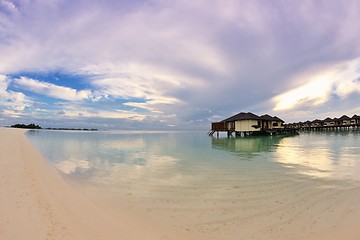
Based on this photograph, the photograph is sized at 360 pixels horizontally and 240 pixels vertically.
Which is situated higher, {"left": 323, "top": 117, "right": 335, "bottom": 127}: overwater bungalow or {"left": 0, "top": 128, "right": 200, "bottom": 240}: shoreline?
{"left": 323, "top": 117, "right": 335, "bottom": 127}: overwater bungalow

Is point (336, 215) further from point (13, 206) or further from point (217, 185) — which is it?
point (13, 206)

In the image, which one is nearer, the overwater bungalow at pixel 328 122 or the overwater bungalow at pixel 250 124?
the overwater bungalow at pixel 250 124

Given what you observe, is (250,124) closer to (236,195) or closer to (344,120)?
(236,195)

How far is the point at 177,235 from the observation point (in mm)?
4293

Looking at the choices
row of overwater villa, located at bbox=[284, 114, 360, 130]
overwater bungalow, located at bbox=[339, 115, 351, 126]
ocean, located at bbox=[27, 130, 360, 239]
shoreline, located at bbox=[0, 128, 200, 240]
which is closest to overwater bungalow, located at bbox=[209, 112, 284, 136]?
row of overwater villa, located at bbox=[284, 114, 360, 130]

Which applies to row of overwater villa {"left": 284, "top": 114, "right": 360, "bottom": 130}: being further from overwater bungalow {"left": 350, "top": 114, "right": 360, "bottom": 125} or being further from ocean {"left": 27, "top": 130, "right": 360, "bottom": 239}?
ocean {"left": 27, "top": 130, "right": 360, "bottom": 239}

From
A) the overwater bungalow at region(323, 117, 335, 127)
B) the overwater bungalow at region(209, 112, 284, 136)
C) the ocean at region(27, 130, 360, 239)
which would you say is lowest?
the ocean at region(27, 130, 360, 239)

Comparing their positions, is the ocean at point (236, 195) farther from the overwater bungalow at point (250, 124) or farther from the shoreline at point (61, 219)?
the overwater bungalow at point (250, 124)

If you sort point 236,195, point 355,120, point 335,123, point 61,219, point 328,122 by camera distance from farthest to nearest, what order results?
point 328,122
point 335,123
point 355,120
point 236,195
point 61,219

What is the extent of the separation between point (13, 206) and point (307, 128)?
8494 centimetres

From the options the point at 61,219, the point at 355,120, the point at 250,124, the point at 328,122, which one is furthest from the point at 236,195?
the point at 328,122

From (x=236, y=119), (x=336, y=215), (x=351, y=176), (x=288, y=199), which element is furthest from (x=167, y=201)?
(x=236, y=119)

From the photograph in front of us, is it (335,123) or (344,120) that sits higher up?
(344,120)

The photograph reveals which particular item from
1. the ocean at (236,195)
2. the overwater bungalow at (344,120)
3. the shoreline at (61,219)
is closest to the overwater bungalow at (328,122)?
the overwater bungalow at (344,120)
